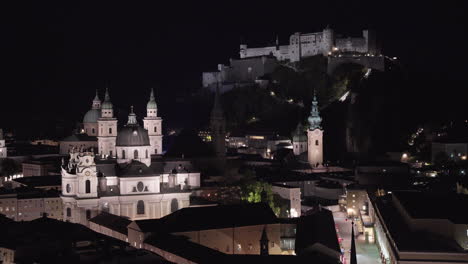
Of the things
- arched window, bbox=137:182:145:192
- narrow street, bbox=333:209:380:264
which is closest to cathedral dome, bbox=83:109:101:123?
arched window, bbox=137:182:145:192

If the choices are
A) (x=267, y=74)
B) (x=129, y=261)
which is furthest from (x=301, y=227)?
(x=267, y=74)

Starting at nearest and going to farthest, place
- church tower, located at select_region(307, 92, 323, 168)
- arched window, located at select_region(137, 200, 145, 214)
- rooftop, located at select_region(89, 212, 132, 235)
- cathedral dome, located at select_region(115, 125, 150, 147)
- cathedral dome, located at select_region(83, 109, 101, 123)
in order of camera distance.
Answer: rooftop, located at select_region(89, 212, 132, 235) < arched window, located at select_region(137, 200, 145, 214) < cathedral dome, located at select_region(115, 125, 150, 147) < cathedral dome, located at select_region(83, 109, 101, 123) < church tower, located at select_region(307, 92, 323, 168)

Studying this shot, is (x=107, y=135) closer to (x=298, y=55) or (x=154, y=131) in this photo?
(x=154, y=131)

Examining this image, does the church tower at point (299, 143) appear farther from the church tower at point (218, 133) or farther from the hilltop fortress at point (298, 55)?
A: the hilltop fortress at point (298, 55)

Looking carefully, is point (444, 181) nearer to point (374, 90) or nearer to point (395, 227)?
point (395, 227)

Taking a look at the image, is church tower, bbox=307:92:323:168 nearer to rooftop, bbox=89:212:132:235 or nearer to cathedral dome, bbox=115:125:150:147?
cathedral dome, bbox=115:125:150:147

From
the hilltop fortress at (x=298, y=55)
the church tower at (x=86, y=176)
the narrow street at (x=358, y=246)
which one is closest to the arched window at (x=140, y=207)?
the church tower at (x=86, y=176)

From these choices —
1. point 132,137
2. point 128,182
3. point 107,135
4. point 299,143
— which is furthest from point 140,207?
point 299,143
